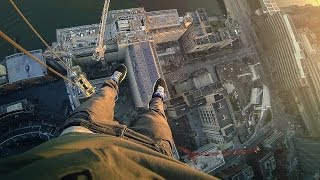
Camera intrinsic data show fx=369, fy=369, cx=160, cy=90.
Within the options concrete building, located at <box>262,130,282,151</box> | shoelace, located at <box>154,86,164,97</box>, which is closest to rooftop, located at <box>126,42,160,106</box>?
shoelace, located at <box>154,86,164,97</box>

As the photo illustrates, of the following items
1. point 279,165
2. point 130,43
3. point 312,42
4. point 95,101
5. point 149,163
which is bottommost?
point 279,165

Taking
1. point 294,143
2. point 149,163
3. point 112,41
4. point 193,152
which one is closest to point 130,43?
point 112,41

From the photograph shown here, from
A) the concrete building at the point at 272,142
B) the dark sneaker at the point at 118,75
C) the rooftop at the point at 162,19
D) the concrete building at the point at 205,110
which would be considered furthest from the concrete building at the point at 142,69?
the concrete building at the point at 272,142

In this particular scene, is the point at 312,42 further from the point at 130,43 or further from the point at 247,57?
the point at 130,43

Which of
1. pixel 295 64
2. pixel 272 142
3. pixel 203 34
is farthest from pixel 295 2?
pixel 272 142

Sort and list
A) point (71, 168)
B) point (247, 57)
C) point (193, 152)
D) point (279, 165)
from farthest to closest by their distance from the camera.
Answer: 1. point (247, 57)
2. point (279, 165)
3. point (193, 152)
4. point (71, 168)

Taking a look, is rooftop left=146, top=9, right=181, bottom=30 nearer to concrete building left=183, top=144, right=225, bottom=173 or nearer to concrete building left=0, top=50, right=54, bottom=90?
concrete building left=0, top=50, right=54, bottom=90
